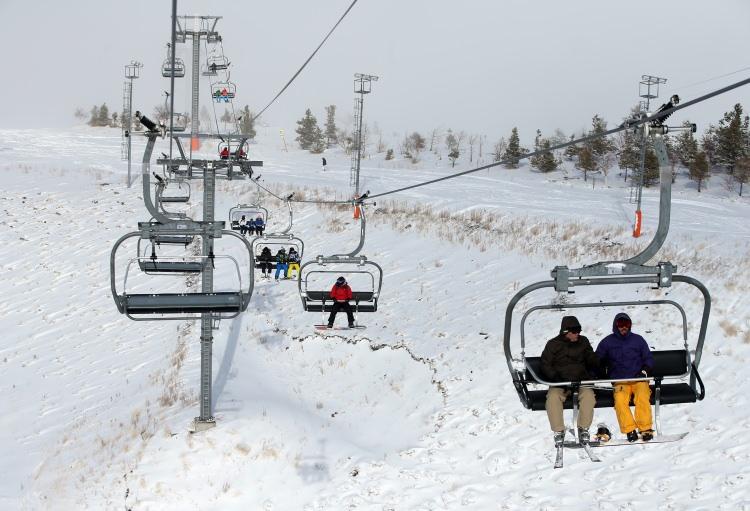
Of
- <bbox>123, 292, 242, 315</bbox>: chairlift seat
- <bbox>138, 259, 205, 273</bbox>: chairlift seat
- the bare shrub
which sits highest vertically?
<bbox>123, 292, 242, 315</bbox>: chairlift seat

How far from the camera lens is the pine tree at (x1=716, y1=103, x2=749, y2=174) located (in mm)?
57469

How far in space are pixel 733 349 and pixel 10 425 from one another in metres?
17.4

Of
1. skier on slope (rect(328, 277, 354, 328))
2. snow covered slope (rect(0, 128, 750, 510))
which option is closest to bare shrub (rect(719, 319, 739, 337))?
snow covered slope (rect(0, 128, 750, 510))

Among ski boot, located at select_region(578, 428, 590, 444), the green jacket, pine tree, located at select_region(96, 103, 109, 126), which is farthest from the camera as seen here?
pine tree, located at select_region(96, 103, 109, 126)

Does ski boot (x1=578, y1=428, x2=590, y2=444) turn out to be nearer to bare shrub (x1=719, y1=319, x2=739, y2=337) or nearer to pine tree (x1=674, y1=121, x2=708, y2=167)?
bare shrub (x1=719, y1=319, x2=739, y2=337)

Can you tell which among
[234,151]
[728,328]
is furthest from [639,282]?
[234,151]

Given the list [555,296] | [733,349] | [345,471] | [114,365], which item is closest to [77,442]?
[114,365]

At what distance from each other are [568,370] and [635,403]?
811 millimetres

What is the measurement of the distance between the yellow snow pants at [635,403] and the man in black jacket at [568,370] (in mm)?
285

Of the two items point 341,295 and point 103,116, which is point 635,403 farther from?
point 103,116

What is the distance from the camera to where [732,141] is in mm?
57719

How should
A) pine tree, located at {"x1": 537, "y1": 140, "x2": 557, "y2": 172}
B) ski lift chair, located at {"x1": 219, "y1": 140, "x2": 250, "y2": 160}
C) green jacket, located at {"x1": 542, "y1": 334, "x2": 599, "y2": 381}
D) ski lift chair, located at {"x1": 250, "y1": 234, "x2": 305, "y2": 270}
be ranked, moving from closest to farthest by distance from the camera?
1. green jacket, located at {"x1": 542, "y1": 334, "x2": 599, "y2": 381}
2. ski lift chair, located at {"x1": 250, "y1": 234, "x2": 305, "y2": 270}
3. ski lift chair, located at {"x1": 219, "y1": 140, "x2": 250, "y2": 160}
4. pine tree, located at {"x1": 537, "y1": 140, "x2": 557, "y2": 172}

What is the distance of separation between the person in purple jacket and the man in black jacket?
21 cm

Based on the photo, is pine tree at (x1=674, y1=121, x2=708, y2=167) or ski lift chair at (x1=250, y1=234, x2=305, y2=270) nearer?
ski lift chair at (x1=250, y1=234, x2=305, y2=270)
